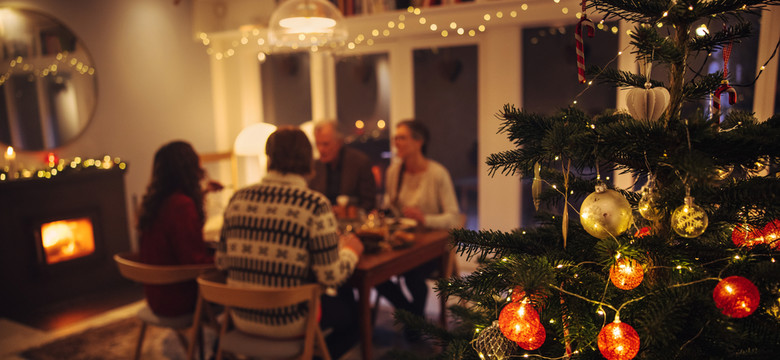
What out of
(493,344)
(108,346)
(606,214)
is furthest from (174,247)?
(606,214)

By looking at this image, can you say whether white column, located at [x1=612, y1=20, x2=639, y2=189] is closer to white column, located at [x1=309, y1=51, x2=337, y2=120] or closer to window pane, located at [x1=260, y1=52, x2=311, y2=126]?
white column, located at [x1=309, y1=51, x2=337, y2=120]

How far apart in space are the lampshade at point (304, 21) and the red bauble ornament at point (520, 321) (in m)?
2.22

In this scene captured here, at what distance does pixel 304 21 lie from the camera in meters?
2.73

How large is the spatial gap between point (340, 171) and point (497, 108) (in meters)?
1.34

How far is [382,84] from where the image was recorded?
483 cm

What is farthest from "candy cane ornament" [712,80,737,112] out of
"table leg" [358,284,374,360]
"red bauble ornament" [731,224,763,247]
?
"table leg" [358,284,374,360]

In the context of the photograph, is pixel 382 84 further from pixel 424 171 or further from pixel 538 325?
pixel 538 325

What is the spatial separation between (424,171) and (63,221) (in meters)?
2.79

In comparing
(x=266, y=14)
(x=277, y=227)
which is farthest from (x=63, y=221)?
(x=277, y=227)

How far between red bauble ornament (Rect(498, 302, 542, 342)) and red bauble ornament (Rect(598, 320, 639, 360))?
101 millimetres

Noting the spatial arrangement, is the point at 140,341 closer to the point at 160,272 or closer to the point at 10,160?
the point at 160,272

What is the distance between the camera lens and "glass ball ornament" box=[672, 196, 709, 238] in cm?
73

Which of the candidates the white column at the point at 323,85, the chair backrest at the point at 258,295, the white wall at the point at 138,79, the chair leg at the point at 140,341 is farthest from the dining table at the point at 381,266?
the white wall at the point at 138,79

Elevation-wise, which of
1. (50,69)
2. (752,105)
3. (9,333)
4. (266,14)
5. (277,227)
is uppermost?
(266,14)
